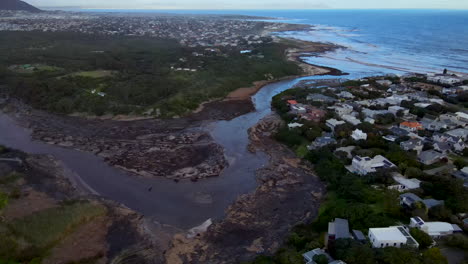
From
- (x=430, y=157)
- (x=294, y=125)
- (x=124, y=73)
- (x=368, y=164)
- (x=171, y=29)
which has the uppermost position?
(x=171, y=29)

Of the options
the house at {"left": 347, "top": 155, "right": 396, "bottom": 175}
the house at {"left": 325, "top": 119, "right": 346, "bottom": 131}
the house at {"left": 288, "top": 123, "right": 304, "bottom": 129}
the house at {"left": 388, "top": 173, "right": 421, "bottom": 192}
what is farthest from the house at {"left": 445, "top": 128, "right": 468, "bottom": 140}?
the house at {"left": 288, "top": 123, "right": 304, "bottom": 129}

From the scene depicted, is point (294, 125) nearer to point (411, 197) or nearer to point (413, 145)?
point (413, 145)

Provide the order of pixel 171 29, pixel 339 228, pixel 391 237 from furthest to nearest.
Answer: pixel 171 29, pixel 339 228, pixel 391 237

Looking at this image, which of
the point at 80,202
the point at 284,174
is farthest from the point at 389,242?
the point at 80,202

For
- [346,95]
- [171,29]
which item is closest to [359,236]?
[346,95]

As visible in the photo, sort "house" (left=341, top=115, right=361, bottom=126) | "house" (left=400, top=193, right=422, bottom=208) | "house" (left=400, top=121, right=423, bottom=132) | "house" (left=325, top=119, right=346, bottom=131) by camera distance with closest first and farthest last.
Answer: "house" (left=400, top=193, right=422, bottom=208) < "house" (left=400, top=121, right=423, bottom=132) < "house" (left=325, top=119, right=346, bottom=131) < "house" (left=341, top=115, right=361, bottom=126)

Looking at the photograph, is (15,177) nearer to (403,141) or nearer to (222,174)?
(222,174)

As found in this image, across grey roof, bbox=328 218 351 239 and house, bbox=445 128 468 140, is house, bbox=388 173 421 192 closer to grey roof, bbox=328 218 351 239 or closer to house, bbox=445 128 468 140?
grey roof, bbox=328 218 351 239
